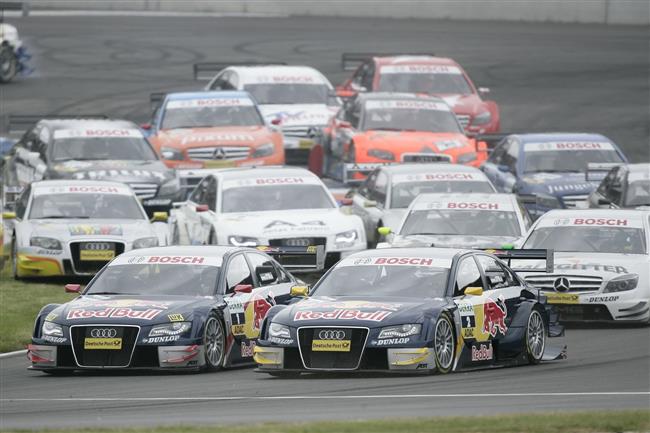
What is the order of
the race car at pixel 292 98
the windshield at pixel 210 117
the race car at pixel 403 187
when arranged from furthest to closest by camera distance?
the race car at pixel 292 98, the windshield at pixel 210 117, the race car at pixel 403 187

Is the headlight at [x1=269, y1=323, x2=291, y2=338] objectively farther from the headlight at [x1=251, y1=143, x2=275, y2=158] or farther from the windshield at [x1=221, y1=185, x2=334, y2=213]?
the headlight at [x1=251, y1=143, x2=275, y2=158]

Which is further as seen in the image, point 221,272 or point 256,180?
point 256,180

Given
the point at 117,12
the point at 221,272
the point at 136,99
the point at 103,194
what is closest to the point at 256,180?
the point at 103,194

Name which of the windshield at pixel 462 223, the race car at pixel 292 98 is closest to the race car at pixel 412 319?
the windshield at pixel 462 223

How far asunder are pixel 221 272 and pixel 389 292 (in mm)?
1878

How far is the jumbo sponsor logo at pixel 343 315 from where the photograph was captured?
15477 millimetres

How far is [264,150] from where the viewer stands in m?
30.2

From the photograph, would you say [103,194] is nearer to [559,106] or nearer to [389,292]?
[389,292]

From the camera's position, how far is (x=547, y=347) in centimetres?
1780

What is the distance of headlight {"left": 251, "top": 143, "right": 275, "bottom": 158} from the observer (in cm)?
3009

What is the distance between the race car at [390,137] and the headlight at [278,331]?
44.6 ft

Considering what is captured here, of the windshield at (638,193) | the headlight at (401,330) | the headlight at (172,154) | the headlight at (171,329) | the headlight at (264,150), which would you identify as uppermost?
the headlight at (401,330)

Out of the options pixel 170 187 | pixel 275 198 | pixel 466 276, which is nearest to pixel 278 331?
pixel 466 276

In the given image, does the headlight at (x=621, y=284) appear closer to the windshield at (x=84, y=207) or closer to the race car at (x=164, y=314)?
the race car at (x=164, y=314)
